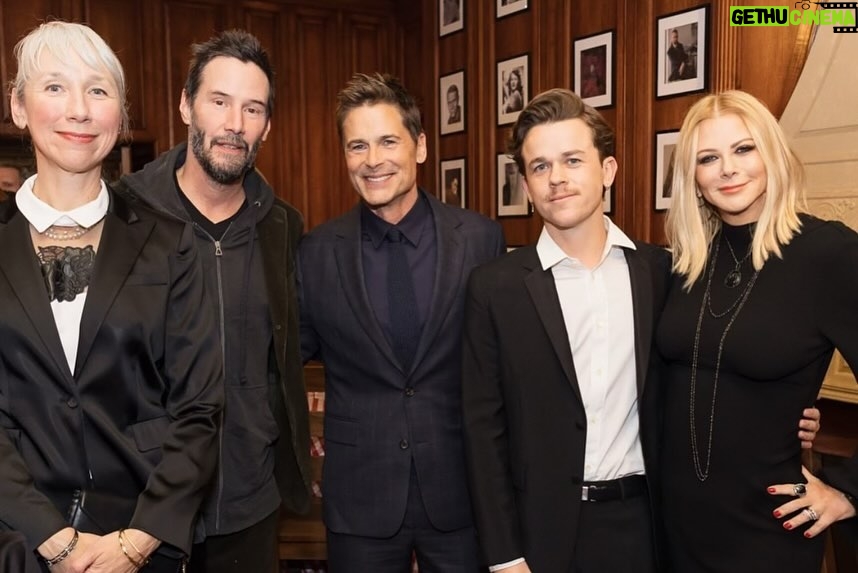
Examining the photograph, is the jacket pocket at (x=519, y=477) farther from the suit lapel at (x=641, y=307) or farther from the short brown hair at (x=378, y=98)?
the short brown hair at (x=378, y=98)

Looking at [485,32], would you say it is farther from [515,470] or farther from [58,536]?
[58,536]

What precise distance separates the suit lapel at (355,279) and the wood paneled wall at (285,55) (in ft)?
13.2

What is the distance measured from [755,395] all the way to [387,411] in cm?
95

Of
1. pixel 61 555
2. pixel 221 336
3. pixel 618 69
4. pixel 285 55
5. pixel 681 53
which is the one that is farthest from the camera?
pixel 285 55

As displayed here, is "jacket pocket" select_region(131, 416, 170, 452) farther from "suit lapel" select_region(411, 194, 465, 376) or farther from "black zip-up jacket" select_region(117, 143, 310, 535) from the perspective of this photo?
"suit lapel" select_region(411, 194, 465, 376)

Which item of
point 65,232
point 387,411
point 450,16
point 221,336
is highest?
point 450,16

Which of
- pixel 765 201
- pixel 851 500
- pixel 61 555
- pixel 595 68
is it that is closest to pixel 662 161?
pixel 595 68

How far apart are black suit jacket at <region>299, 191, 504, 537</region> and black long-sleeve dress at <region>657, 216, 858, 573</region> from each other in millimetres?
606

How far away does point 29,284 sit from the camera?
1574 mm

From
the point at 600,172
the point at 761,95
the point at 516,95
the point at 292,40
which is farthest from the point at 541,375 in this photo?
the point at 292,40

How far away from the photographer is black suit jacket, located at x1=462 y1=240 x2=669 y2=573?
187 cm

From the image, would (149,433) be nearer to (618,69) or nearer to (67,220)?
(67,220)

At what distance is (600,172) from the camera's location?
2008mm

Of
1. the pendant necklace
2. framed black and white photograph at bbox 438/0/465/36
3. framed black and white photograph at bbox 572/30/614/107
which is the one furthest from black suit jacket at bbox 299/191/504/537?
framed black and white photograph at bbox 438/0/465/36
